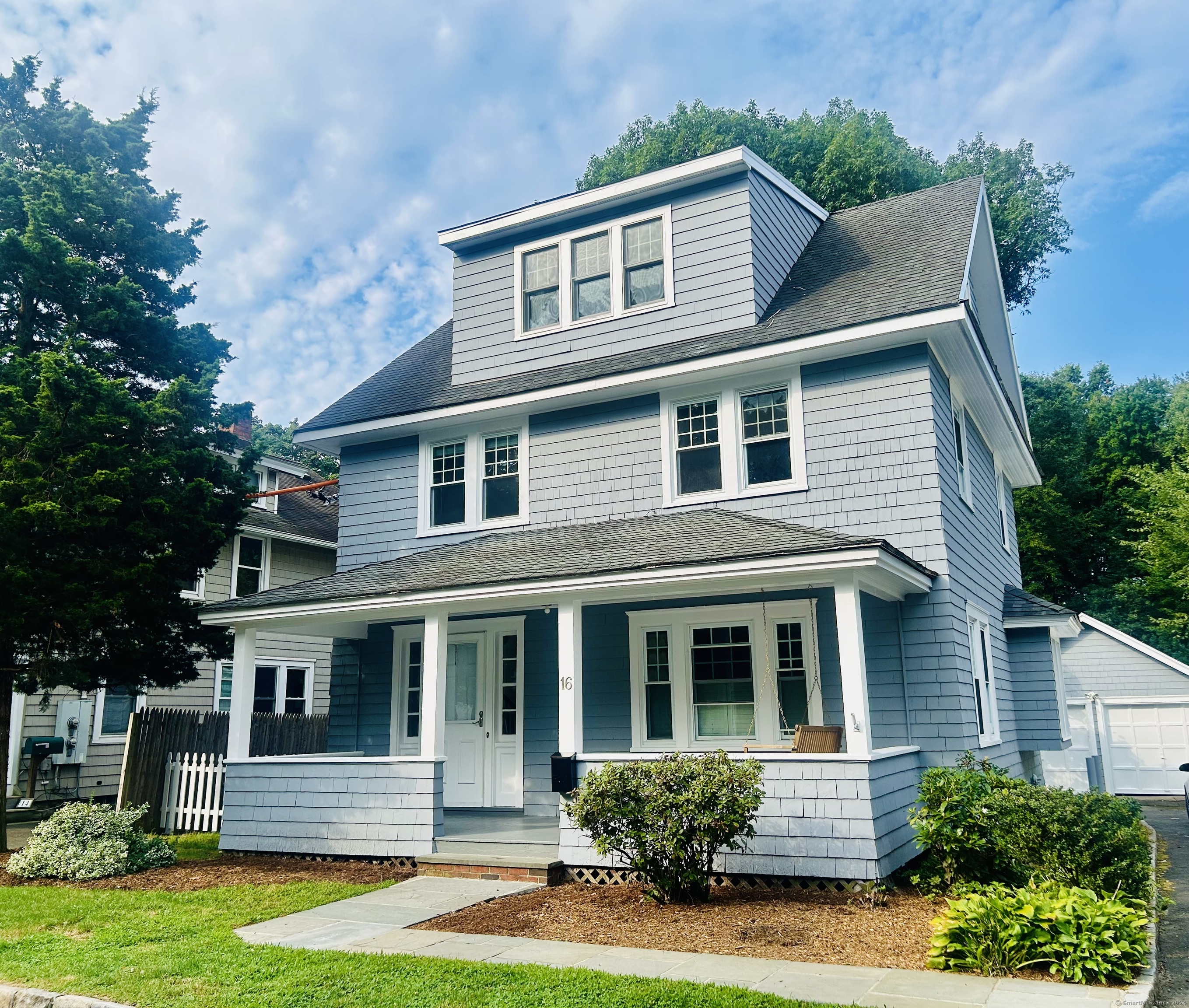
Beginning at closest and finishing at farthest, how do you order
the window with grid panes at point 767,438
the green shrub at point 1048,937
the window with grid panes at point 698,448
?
the green shrub at point 1048,937 < the window with grid panes at point 767,438 < the window with grid panes at point 698,448

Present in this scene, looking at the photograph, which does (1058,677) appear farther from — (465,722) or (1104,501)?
(1104,501)

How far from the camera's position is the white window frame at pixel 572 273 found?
12.8 metres

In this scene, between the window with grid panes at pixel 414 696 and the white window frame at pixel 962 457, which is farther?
the window with grid panes at pixel 414 696

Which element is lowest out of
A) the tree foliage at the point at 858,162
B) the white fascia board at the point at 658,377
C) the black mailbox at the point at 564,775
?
the black mailbox at the point at 564,775

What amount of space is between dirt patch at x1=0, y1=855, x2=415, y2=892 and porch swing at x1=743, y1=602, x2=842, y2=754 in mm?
3975

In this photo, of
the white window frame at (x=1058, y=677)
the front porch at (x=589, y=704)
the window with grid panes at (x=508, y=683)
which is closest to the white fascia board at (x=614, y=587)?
the front porch at (x=589, y=704)

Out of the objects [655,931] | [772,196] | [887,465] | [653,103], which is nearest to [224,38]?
[772,196]

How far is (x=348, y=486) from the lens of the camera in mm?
14398

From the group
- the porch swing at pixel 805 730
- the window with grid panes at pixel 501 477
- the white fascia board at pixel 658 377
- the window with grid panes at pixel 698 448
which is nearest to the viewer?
Answer: the porch swing at pixel 805 730

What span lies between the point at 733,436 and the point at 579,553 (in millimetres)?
2492

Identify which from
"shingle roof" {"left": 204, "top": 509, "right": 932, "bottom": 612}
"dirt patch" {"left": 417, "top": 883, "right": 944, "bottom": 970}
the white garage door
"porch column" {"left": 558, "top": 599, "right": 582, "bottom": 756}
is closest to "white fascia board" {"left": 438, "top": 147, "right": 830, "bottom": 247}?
"shingle roof" {"left": 204, "top": 509, "right": 932, "bottom": 612}

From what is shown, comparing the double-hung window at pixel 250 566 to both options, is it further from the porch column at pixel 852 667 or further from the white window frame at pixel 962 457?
the porch column at pixel 852 667

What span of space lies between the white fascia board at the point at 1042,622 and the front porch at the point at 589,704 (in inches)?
171

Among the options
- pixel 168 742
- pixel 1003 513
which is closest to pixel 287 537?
pixel 168 742
